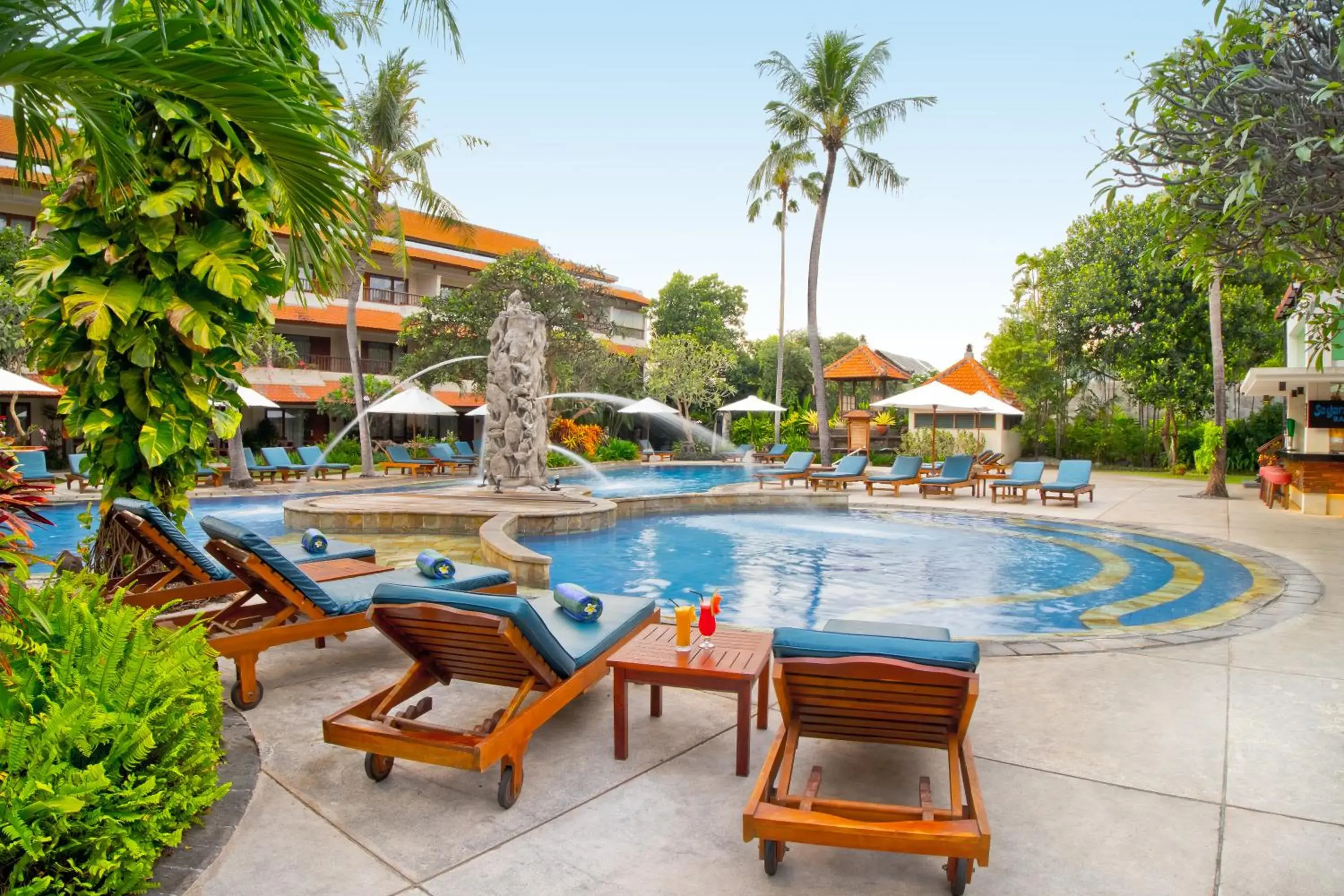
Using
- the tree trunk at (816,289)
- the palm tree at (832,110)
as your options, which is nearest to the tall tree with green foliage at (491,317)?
the tree trunk at (816,289)

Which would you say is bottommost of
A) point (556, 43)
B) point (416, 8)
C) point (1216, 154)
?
point (1216, 154)

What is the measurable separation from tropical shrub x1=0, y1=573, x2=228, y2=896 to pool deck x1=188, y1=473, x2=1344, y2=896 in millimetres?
298

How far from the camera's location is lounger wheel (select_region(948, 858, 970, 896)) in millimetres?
2590

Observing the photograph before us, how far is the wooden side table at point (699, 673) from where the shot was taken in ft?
11.6

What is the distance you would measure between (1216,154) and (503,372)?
1069 centimetres

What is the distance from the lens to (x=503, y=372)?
14.2 metres

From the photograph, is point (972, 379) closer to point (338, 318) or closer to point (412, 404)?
point (412, 404)

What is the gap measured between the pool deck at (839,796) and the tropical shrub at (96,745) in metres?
0.30

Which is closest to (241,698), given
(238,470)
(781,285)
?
(238,470)

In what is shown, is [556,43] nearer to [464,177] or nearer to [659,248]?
[464,177]

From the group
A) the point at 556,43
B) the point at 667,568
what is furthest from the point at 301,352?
the point at 667,568

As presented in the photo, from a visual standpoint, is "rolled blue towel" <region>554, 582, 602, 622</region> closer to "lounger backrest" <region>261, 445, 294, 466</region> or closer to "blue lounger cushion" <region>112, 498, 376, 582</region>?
"blue lounger cushion" <region>112, 498, 376, 582</region>

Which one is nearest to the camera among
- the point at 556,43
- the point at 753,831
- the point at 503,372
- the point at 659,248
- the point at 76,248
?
the point at 753,831

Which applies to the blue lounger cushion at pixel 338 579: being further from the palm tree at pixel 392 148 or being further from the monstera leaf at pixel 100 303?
the palm tree at pixel 392 148
